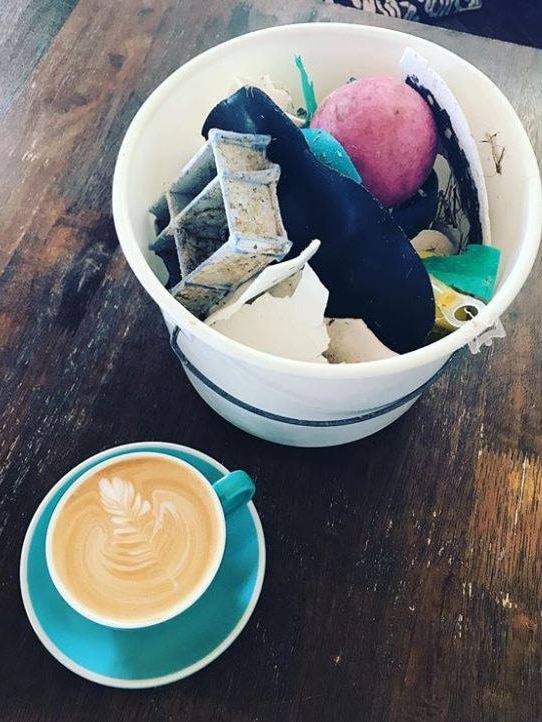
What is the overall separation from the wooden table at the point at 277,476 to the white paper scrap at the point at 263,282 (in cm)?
13

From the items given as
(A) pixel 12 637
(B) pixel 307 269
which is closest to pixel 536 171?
(B) pixel 307 269

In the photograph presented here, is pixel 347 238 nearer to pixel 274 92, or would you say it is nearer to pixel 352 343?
pixel 352 343

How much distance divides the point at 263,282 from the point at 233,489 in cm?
14

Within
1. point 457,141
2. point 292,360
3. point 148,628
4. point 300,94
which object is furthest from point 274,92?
Answer: point 148,628

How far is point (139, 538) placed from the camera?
0.45 m

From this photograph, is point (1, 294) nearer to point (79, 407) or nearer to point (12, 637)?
point (79, 407)

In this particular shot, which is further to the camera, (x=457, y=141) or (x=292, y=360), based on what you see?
(x=457, y=141)

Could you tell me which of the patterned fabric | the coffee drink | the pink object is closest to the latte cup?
the coffee drink

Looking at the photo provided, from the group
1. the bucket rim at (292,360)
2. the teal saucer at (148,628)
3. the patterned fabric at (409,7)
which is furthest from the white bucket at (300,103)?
the patterned fabric at (409,7)

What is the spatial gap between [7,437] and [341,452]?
268 mm

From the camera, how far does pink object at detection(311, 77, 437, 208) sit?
51 centimetres

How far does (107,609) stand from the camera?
426mm

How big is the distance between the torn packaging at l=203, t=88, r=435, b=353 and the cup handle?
133 mm

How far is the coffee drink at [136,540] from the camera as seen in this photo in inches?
16.9
